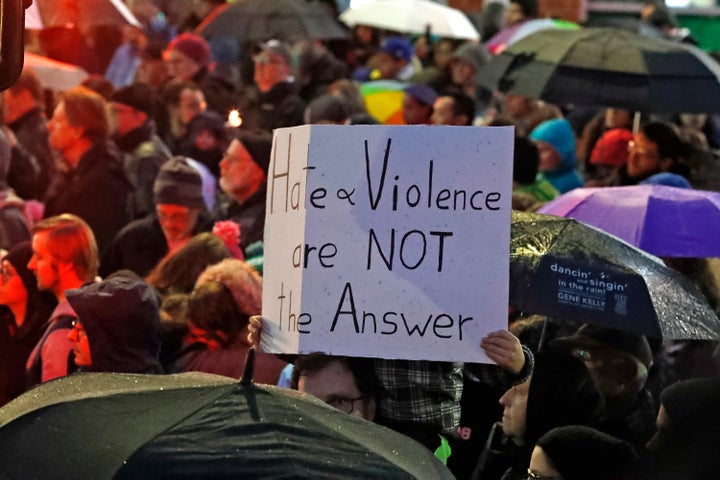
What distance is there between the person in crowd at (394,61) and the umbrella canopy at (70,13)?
13.5 ft

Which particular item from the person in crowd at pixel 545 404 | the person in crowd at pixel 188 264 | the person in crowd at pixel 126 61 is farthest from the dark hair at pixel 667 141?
the person in crowd at pixel 126 61

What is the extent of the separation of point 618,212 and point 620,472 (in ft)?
8.45

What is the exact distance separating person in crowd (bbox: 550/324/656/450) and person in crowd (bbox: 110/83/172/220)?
4.20 metres

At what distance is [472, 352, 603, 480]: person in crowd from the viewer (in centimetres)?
451

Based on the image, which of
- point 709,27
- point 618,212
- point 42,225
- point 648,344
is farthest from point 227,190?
point 709,27

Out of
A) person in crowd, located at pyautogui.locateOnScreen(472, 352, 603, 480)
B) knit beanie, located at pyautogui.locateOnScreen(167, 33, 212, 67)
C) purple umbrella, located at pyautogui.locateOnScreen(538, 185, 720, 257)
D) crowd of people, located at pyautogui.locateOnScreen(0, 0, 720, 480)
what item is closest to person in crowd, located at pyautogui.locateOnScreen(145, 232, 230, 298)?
crowd of people, located at pyautogui.locateOnScreen(0, 0, 720, 480)

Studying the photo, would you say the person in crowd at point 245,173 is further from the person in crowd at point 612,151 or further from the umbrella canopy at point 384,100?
the umbrella canopy at point 384,100

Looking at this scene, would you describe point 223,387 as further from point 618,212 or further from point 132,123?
point 132,123

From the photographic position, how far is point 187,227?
7703 millimetres

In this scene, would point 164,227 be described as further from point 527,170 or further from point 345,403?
point 345,403

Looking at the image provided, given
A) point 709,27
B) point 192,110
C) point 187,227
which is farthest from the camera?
point 709,27

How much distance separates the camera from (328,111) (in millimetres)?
9406

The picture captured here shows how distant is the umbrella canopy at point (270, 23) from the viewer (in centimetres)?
1256

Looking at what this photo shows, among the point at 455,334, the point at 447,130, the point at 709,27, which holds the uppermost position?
the point at 447,130
